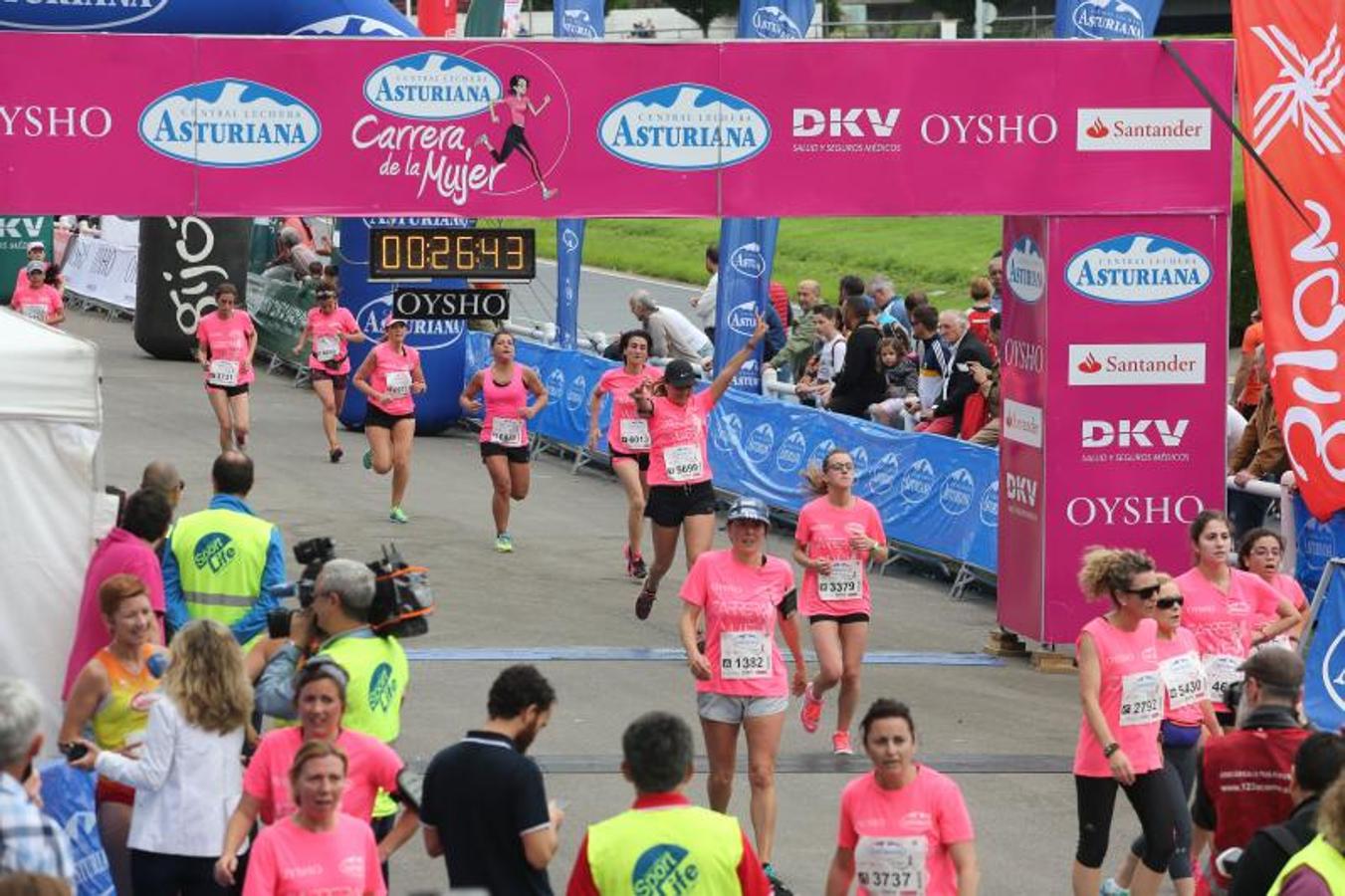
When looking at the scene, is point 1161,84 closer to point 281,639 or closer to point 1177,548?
point 1177,548

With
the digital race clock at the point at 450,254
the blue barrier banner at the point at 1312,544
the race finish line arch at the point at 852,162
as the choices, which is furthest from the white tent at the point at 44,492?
the blue barrier banner at the point at 1312,544

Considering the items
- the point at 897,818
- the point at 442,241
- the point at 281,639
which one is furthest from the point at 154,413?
the point at 897,818

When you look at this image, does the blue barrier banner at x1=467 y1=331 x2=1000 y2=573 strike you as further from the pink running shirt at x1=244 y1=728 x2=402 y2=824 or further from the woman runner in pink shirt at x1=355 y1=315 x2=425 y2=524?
the pink running shirt at x1=244 y1=728 x2=402 y2=824

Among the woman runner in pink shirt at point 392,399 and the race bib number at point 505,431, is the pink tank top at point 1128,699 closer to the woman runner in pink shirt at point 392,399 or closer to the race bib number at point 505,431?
the race bib number at point 505,431

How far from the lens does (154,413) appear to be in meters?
26.5

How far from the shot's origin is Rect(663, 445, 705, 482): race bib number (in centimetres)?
1570

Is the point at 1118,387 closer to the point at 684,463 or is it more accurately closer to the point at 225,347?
the point at 684,463

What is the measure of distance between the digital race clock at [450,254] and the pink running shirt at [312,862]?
828 centimetres

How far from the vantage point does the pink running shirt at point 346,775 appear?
7812 millimetres

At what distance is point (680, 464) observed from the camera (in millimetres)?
15727

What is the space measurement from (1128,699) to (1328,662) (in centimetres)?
369

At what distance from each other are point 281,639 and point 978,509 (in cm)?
917

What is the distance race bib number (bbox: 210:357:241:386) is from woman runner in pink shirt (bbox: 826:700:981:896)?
14.9 metres

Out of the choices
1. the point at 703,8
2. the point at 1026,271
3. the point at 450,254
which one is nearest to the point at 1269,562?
the point at 1026,271
